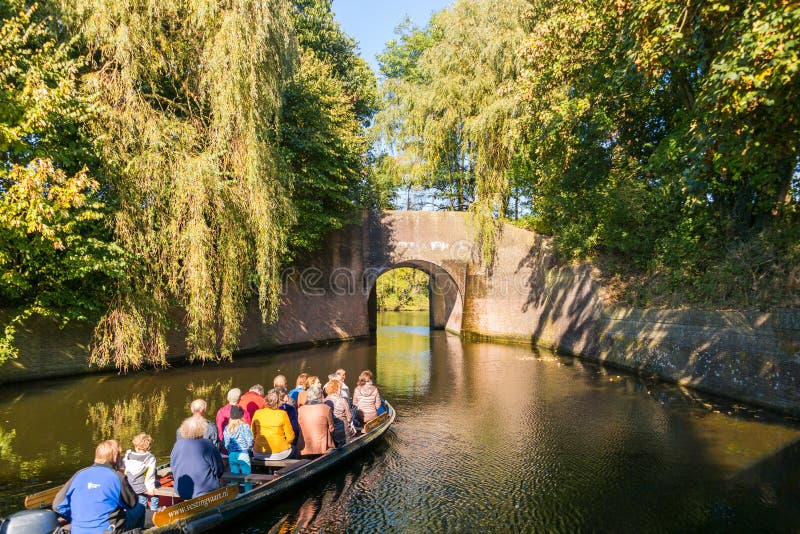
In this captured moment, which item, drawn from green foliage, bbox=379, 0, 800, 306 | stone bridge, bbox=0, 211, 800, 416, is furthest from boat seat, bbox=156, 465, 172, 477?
stone bridge, bbox=0, 211, 800, 416

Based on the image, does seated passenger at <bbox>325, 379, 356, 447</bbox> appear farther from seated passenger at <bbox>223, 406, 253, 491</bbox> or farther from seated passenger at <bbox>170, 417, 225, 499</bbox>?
seated passenger at <bbox>170, 417, 225, 499</bbox>

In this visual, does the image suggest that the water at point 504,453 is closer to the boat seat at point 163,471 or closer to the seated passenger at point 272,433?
the seated passenger at point 272,433

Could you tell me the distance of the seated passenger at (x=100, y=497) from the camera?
14.3 feet

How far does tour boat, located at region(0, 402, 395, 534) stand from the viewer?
13.8 feet

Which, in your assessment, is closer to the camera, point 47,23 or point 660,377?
point 47,23

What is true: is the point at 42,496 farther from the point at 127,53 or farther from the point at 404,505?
the point at 127,53

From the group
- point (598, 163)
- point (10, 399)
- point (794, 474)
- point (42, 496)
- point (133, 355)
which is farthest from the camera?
point (598, 163)

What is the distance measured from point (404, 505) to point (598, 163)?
14.4m

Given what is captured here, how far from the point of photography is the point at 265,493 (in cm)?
598

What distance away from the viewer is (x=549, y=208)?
2062 cm

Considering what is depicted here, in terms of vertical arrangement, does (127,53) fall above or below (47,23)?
below

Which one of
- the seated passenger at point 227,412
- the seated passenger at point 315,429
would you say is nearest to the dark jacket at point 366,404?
the seated passenger at point 315,429

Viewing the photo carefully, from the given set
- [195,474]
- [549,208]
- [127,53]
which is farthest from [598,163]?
[195,474]

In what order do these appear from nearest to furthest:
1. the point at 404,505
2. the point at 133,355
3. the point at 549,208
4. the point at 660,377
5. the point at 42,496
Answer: the point at 42,496 → the point at 404,505 → the point at 133,355 → the point at 660,377 → the point at 549,208
